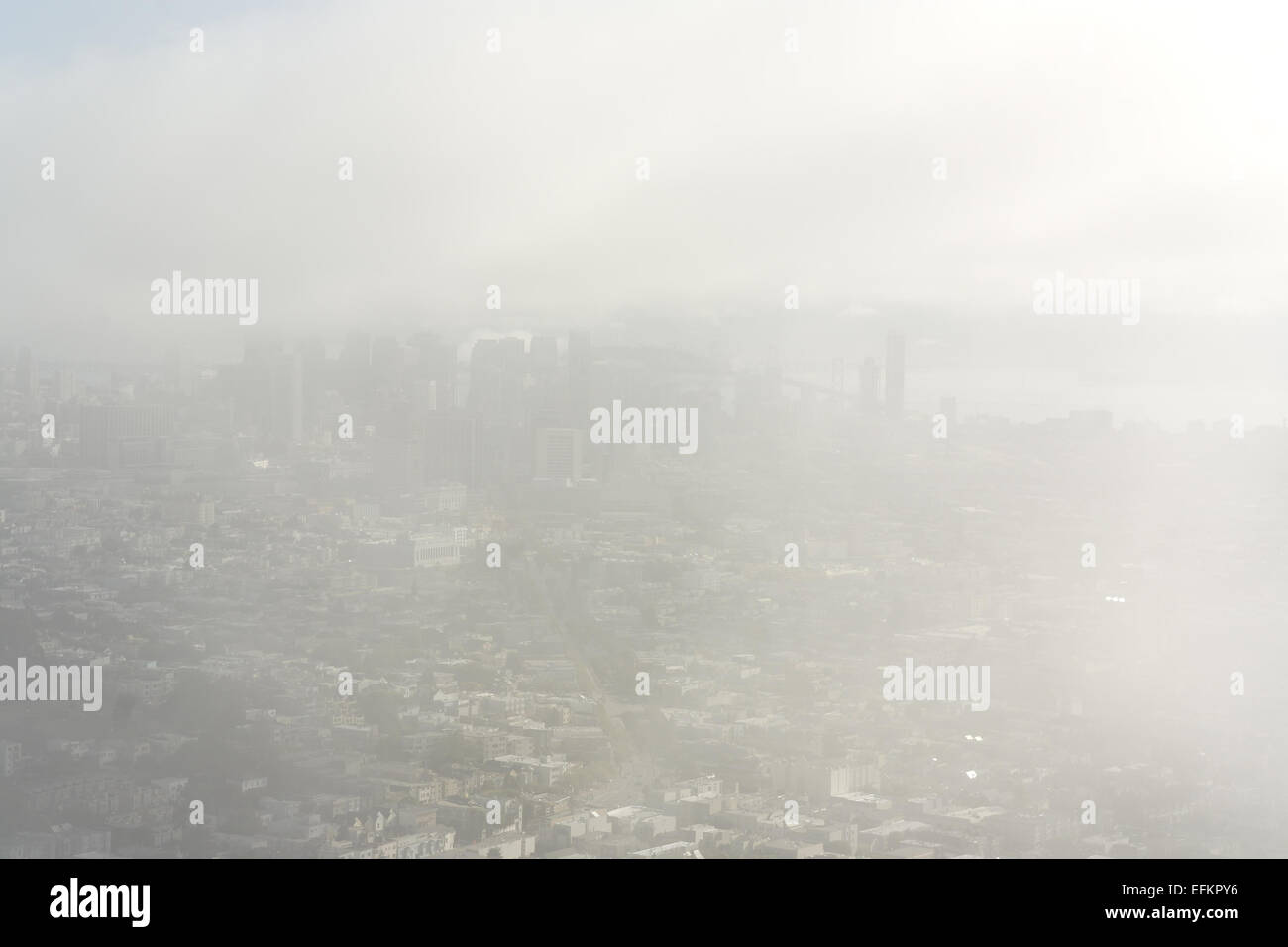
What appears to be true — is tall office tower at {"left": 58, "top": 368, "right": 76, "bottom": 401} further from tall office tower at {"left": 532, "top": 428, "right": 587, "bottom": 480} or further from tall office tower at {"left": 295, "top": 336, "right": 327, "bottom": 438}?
tall office tower at {"left": 532, "top": 428, "right": 587, "bottom": 480}

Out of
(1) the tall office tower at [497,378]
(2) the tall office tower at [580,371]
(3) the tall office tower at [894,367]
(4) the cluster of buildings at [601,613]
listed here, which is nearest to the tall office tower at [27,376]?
(4) the cluster of buildings at [601,613]

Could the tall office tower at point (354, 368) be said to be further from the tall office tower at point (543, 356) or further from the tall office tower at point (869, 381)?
the tall office tower at point (869, 381)

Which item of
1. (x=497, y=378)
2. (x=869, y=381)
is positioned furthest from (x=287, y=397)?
(x=869, y=381)

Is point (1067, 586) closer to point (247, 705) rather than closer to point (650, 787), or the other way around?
point (650, 787)
